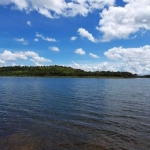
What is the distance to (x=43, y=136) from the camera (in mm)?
25484

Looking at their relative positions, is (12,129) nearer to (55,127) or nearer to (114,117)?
(55,127)

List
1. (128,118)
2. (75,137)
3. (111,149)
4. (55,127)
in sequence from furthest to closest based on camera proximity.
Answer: (128,118)
(55,127)
(75,137)
(111,149)

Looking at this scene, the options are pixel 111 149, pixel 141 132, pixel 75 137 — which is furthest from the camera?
pixel 141 132

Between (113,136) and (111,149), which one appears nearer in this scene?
(111,149)

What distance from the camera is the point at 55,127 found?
2939cm

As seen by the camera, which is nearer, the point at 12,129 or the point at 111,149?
the point at 111,149

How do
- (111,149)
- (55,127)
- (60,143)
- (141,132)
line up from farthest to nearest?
(55,127), (141,132), (60,143), (111,149)

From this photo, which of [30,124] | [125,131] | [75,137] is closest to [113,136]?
[125,131]

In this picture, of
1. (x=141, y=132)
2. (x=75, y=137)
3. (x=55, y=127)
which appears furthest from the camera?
(x=55, y=127)

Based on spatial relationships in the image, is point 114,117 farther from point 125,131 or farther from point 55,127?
point 55,127

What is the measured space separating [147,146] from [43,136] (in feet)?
40.6

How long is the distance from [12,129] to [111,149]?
14.3m

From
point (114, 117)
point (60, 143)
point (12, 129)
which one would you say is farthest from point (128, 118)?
point (12, 129)

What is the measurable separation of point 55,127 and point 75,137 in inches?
204
